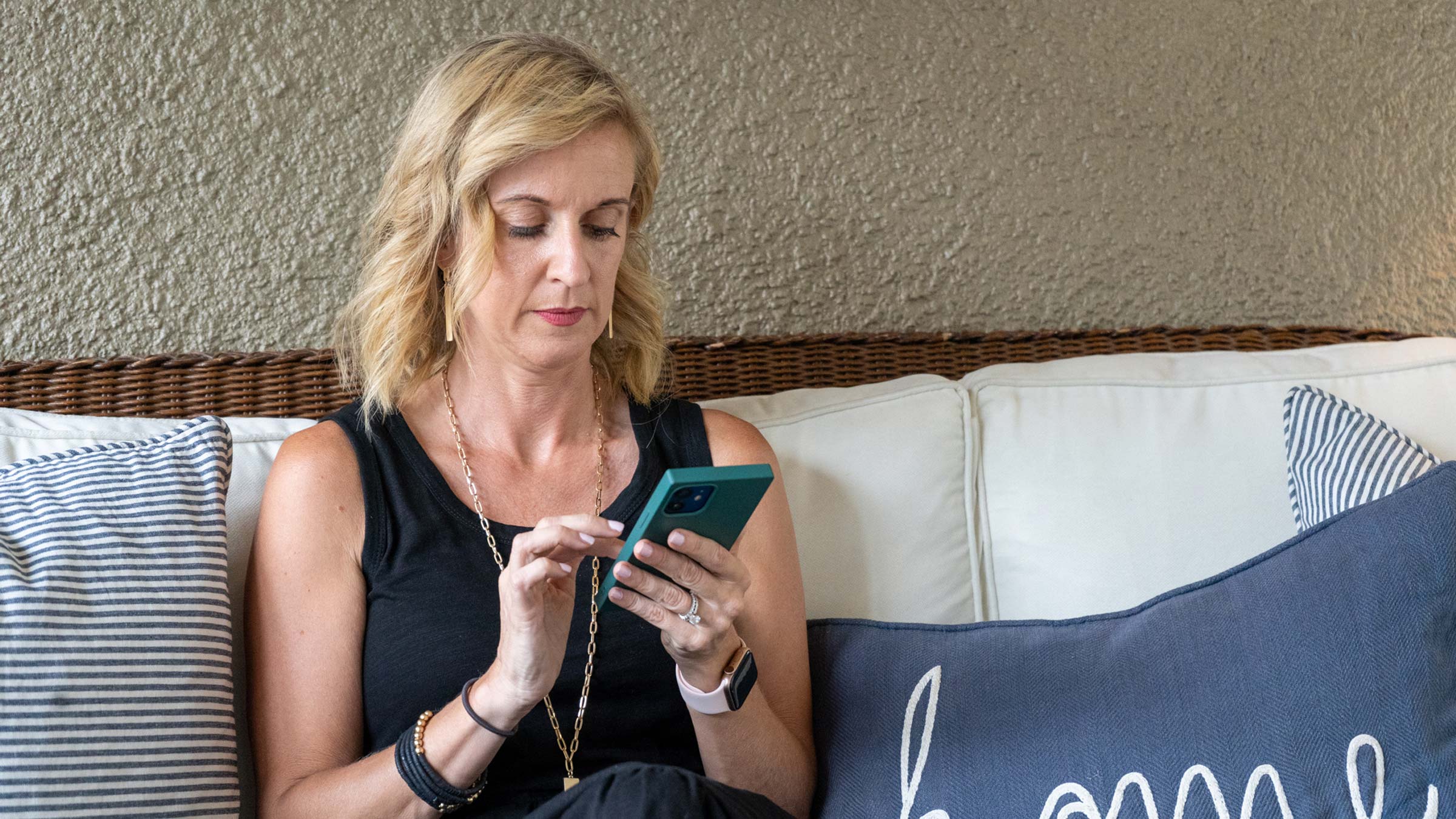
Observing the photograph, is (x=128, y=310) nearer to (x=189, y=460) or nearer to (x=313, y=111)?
(x=313, y=111)

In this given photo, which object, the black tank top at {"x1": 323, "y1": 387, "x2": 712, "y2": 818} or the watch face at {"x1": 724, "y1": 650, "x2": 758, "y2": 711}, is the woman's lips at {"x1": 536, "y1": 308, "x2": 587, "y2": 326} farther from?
the watch face at {"x1": 724, "y1": 650, "x2": 758, "y2": 711}

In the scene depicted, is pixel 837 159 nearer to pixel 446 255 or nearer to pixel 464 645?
pixel 446 255

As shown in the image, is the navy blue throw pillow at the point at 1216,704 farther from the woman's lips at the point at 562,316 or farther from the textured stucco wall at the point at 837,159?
the textured stucco wall at the point at 837,159

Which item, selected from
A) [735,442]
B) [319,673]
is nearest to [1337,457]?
[735,442]

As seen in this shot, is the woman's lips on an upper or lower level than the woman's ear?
lower

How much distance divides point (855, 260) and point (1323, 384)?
655mm

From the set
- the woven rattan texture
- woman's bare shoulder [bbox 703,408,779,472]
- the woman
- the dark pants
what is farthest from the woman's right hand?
the woven rattan texture

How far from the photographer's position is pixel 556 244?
1099 mm

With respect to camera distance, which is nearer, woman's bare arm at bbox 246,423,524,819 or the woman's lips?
woman's bare arm at bbox 246,423,524,819

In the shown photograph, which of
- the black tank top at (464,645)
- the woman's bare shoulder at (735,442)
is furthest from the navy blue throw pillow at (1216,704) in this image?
the woman's bare shoulder at (735,442)

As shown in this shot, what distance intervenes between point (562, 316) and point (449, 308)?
5.2 inches

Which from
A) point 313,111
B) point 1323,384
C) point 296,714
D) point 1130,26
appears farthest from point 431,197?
point 1130,26

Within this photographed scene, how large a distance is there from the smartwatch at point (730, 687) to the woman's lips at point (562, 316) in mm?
363

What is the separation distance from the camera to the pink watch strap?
100cm
